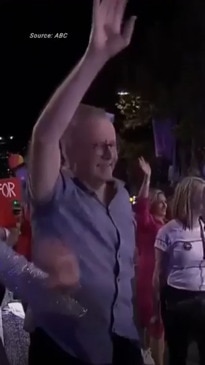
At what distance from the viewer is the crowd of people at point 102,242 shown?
245 cm

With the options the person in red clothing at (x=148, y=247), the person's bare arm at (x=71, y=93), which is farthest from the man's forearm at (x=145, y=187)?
the person's bare arm at (x=71, y=93)

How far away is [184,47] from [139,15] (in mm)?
203

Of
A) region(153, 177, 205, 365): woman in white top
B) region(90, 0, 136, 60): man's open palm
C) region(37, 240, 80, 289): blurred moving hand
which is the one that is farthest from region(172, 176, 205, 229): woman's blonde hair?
region(90, 0, 136, 60): man's open palm

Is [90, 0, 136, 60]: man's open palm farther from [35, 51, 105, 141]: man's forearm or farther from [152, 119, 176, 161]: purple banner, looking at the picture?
[152, 119, 176, 161]: purple banner

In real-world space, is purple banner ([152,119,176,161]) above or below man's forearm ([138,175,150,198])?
above

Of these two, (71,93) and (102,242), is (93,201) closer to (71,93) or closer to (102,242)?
(102,242)

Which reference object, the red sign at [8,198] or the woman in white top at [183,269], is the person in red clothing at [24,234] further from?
the woman in white top at [183,269]

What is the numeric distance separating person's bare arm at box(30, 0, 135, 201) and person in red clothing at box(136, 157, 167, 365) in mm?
323

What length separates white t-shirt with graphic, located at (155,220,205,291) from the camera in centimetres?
241

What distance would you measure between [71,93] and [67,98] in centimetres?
2

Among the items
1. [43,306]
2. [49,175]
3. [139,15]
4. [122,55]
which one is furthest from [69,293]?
[139,15]

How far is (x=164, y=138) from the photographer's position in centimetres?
246

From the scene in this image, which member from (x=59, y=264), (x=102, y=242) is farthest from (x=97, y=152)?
(x=59, y=264)

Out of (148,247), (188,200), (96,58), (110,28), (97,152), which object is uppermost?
(110,28)
